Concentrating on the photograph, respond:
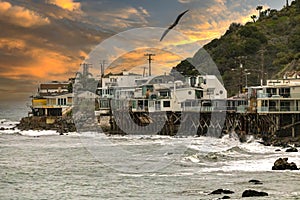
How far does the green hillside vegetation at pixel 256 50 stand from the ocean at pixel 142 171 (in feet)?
144

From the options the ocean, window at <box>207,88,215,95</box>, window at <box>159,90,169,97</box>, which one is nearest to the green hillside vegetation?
window at <box>207,88,215,95</box>

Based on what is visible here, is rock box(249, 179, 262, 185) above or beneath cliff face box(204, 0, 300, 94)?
beneath

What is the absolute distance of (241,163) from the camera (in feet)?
→ 116

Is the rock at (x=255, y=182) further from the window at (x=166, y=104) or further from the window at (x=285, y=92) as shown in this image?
the window at (x=166, y=104)

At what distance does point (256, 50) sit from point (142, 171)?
3142 inches

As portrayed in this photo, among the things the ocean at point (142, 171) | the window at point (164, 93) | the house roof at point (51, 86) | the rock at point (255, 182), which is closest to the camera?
the ocean at point (142, 171)

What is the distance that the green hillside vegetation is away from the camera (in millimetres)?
97438

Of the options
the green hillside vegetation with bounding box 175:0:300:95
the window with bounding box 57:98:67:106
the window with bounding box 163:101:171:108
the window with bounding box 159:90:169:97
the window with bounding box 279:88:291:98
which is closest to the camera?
the window with bounding box 279:88:291:98

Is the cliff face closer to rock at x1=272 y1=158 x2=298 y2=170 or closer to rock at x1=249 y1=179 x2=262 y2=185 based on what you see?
rock at x1=272 y1=158 x2=298 y2=170

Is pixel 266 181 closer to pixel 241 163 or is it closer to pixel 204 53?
pixel 241 163

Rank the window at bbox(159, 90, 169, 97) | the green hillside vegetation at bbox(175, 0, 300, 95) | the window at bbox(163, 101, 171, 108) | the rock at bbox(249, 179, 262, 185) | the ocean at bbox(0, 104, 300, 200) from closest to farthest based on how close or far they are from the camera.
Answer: the ocean at bbox(0, 104, 300, 200), the rock at bbox(249, 179, 262, 185), the window at bbox(163, 101, 171, 108), the window at bbox(159, 90, 169, 97), the green hillside vegetation at bbox(175, 0, 300, 95)

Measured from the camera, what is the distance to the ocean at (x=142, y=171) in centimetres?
2600

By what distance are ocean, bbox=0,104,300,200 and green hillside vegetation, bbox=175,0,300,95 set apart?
44.0 meters

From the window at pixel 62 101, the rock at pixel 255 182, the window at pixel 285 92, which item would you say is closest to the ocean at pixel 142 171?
the rock at pixel 255 182
